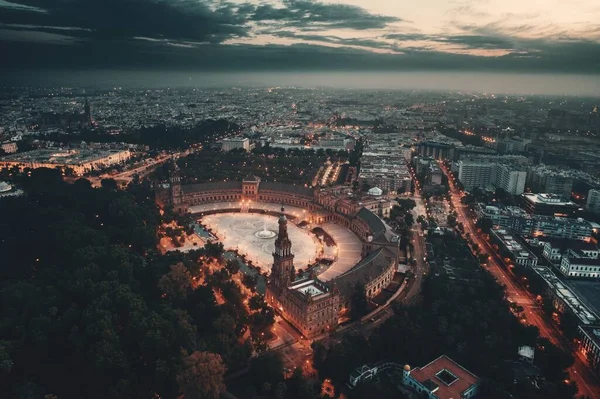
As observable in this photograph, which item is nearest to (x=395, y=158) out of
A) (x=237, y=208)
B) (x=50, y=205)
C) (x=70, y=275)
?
(x=237, y=208)

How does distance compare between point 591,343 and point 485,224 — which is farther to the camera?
point 485,224

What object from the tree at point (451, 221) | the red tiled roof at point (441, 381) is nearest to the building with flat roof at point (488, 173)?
the tree at point (451, 221)

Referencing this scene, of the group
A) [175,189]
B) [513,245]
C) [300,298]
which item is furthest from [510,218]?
[175,189]

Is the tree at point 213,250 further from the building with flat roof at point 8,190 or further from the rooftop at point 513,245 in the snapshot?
the rooftop at point 513,245

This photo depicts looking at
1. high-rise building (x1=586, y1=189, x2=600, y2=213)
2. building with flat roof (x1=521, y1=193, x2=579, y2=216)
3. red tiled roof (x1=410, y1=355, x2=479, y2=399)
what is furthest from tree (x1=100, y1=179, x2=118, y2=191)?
high-rise building (x1=586, y1=189, x2=600, y2=213)

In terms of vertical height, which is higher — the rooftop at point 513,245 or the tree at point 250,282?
the rooftop at point 513,245

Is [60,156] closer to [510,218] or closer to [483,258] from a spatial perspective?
[483,258]
